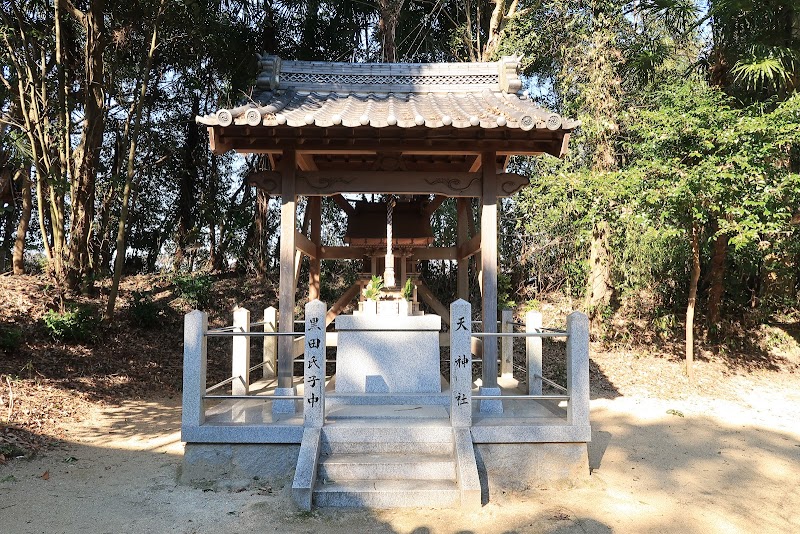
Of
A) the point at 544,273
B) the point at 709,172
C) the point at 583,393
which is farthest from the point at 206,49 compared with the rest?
the point at 583,393

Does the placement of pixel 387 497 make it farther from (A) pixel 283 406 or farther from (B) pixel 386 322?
(B) pixel 386 322

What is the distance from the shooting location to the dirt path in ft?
11.9

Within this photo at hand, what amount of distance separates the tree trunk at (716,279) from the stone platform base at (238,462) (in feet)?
27.7

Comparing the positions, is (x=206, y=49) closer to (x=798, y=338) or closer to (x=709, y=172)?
(x=709, y=172)

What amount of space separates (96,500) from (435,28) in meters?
11.0

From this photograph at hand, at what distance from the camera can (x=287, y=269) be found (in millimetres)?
5215

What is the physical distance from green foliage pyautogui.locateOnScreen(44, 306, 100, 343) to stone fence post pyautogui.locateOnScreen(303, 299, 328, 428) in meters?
5.73

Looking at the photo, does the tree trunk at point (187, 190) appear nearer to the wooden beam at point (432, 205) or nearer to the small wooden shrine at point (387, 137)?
the small wooden shrine at point (387, 137)

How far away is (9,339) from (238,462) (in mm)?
5113

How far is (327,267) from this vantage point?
43.6 feet

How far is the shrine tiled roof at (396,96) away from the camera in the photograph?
183 inches

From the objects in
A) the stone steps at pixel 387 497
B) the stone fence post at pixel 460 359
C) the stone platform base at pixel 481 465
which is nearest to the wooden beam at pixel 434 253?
the stone fence post at pixel 460 359

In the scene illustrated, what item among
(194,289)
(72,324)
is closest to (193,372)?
(72,324)

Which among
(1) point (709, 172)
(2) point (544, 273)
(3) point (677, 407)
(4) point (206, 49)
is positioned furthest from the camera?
(2) point (544, 273)
